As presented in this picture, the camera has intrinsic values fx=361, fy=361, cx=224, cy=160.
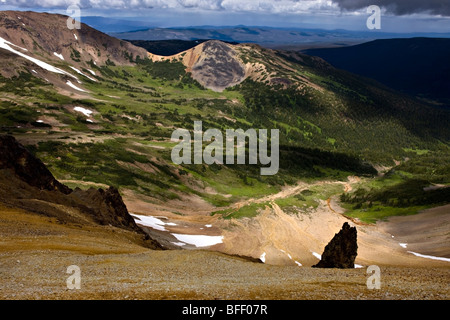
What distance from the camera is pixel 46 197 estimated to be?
3631cm

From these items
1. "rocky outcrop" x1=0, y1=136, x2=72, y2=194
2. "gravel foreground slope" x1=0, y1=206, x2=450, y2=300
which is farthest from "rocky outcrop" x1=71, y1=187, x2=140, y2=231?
"gravel foreground slope" x1=0, y1=206, x2=450, y2=300

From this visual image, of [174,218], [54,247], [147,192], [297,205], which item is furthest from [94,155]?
[54,247]

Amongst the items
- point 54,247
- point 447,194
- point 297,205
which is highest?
point 54,247

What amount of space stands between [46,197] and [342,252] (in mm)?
31369

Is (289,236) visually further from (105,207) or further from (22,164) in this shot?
(22,164)

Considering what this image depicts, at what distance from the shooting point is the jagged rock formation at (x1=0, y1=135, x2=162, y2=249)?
33.4m

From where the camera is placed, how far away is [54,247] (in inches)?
1011

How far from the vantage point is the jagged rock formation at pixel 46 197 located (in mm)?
33438

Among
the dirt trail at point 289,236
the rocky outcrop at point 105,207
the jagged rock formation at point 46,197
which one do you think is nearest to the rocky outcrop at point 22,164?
the jagged rock formation at point 46,197

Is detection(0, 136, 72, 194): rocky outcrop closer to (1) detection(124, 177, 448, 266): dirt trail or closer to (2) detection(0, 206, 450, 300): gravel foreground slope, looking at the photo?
(2) detection(0, 206, 450, 300): gravel foreground slope

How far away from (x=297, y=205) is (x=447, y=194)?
30668 mm

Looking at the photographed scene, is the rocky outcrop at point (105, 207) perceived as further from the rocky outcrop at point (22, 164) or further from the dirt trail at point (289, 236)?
the dirt trail at point (289, 236)
